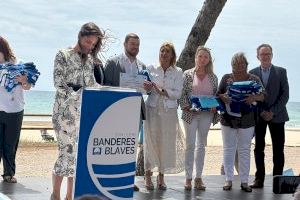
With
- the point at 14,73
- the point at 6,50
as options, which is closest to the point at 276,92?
the point at 14,73

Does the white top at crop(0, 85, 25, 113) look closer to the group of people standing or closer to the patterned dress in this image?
the group of people standing

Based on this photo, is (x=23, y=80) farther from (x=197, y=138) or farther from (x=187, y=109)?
(x=197, y=138)

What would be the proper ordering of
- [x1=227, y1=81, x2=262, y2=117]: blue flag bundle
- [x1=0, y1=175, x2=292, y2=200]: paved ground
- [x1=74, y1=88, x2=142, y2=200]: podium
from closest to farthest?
[x1=74, y1=88, x2=142, y2=200]: podium < [x1=0, y1=175, x2=292, y2=200]: paved ground < [x1=227, y1=81, x2=262, y2=117]: blue flag bundle

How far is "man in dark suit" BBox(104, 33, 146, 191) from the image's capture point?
7.54 metres

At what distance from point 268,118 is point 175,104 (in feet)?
4.63

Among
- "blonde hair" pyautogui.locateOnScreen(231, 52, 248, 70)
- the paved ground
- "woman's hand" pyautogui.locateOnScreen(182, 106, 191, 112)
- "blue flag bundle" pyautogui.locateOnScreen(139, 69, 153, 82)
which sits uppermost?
"blonde hair" pyautogui.locateOnScreen(231, 52, 248, 70)

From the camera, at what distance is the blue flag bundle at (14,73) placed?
25.1ft

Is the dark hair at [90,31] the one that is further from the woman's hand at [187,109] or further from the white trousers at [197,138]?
the white trousers at [197,138]

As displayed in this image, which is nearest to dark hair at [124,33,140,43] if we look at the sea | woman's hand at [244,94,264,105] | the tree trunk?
woman's hand at [244,94,264,105]

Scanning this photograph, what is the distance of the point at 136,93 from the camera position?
5.71 metres

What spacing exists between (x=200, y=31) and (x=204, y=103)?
2424 mm

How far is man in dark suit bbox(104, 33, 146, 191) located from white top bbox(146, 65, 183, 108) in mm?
278

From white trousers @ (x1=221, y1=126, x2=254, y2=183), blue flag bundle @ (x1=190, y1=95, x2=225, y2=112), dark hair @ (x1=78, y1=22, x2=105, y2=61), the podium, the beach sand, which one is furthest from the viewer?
the beach sand

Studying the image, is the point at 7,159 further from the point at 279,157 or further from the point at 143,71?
the point at 279,157
